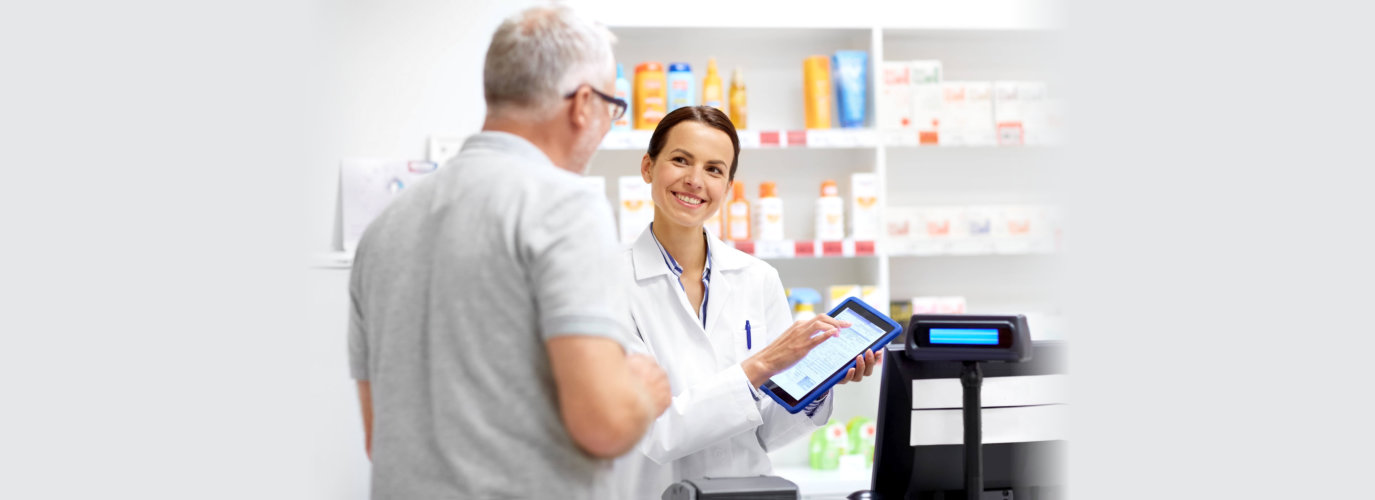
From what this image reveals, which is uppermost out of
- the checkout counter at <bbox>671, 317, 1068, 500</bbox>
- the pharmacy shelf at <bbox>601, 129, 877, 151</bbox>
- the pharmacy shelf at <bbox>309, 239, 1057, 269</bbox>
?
the pharmacy shelf at <bbox>601, 129, 877, 151</bbox>

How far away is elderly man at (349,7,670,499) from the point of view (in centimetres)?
113

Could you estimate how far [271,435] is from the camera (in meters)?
2.64

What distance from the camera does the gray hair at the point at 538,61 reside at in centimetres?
123

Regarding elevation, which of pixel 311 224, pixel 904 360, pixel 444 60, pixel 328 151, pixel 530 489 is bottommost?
pixel 530 489

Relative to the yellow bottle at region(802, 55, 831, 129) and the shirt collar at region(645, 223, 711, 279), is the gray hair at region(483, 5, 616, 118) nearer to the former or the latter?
the shirt collar at region(645, 223, 711, 279)

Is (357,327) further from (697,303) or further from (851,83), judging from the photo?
(851,83)

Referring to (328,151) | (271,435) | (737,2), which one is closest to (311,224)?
(328,151)

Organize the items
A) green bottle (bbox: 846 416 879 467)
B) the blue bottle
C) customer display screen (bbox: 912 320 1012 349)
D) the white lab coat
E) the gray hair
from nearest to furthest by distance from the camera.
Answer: the gray hair
customer display screen (bbox: 912 320 1012 349)
the white lab coat
green bottle (bbox: 846 416 879 467)
the blue bottle

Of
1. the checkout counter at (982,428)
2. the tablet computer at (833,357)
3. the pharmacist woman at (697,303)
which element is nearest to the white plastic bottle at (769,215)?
the pharmacist woman at (697,303)

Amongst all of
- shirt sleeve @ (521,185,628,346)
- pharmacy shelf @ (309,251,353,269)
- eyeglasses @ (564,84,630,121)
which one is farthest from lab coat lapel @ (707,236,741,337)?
pharmacy shelf @ (309,251,353,269)

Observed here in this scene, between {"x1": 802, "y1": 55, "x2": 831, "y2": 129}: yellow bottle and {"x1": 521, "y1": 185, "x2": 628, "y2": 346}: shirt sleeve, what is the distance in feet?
8.95

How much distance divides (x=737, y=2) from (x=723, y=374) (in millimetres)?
2344

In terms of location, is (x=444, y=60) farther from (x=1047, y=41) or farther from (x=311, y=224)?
(x=1047, y=41)

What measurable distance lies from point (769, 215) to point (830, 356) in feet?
5.91
